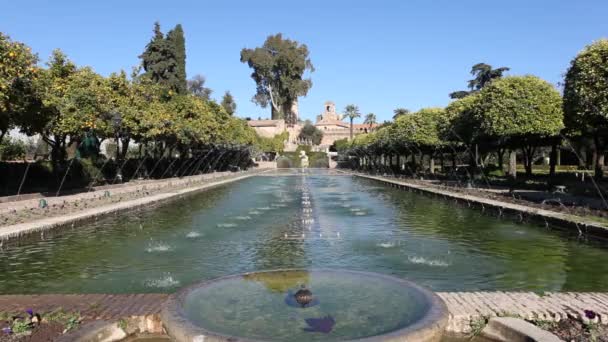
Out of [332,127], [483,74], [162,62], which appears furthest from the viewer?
[332,127]

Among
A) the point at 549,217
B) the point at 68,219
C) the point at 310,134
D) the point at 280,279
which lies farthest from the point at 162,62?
the point at 310,134

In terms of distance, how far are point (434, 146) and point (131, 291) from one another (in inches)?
1368

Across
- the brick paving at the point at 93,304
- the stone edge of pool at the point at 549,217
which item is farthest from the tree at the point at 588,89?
the brick paving at the point at 93,304

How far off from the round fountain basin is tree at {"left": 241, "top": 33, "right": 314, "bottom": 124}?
286ft

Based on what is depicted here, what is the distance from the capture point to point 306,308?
5.76 m

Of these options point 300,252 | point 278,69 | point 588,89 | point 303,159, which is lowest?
point 300,252

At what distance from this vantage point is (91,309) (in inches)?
218

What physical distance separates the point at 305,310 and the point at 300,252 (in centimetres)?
439

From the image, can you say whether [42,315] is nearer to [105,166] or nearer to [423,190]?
[423,190]

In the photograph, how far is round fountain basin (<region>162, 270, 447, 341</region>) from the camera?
4.82 meters

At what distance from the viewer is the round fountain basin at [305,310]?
482 centimetres

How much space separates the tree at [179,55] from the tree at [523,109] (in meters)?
40.7

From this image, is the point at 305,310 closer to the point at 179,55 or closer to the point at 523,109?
the point at 523,109

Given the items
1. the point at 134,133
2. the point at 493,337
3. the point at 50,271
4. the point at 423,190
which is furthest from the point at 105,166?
the point at 493,337
